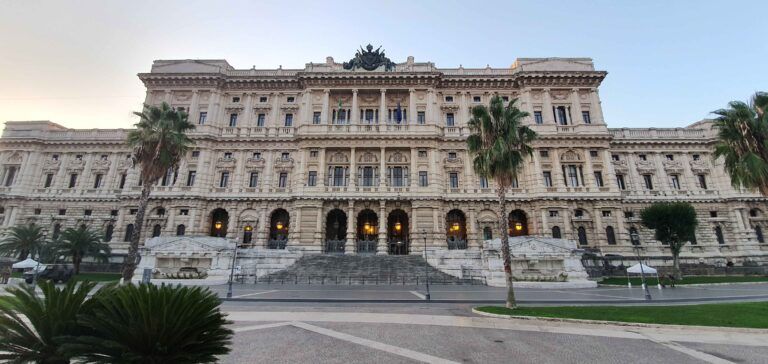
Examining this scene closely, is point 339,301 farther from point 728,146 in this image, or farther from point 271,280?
point 728,146

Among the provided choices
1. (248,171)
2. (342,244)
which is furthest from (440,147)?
(248,171)

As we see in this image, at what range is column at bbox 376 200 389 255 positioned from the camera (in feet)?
118

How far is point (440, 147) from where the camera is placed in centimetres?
4150

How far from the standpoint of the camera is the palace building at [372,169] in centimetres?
3819

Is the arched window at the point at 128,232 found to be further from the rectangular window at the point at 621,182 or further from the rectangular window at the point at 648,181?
the rectangular window at the point at 648,181

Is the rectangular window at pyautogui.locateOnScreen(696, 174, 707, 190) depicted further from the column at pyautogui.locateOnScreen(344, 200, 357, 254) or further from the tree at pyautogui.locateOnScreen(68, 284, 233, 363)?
the tree at pyautogui.locateOnScreen(68, 284, 233, 363)

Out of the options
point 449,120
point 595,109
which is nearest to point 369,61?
point 449,120

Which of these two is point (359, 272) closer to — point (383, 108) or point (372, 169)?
point (372, 169)

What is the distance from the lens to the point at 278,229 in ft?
131

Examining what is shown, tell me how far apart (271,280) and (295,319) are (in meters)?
17.3

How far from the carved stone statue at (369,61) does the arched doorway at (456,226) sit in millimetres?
20573

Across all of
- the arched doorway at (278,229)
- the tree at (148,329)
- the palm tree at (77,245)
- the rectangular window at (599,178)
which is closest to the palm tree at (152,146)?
the palm tree at (77,245)

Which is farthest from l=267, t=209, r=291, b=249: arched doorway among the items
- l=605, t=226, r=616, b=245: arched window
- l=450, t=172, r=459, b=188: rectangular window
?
l=605, t=226, r=616, b=245: arched window

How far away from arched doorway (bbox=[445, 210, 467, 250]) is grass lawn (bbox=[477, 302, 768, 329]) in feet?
79.3
